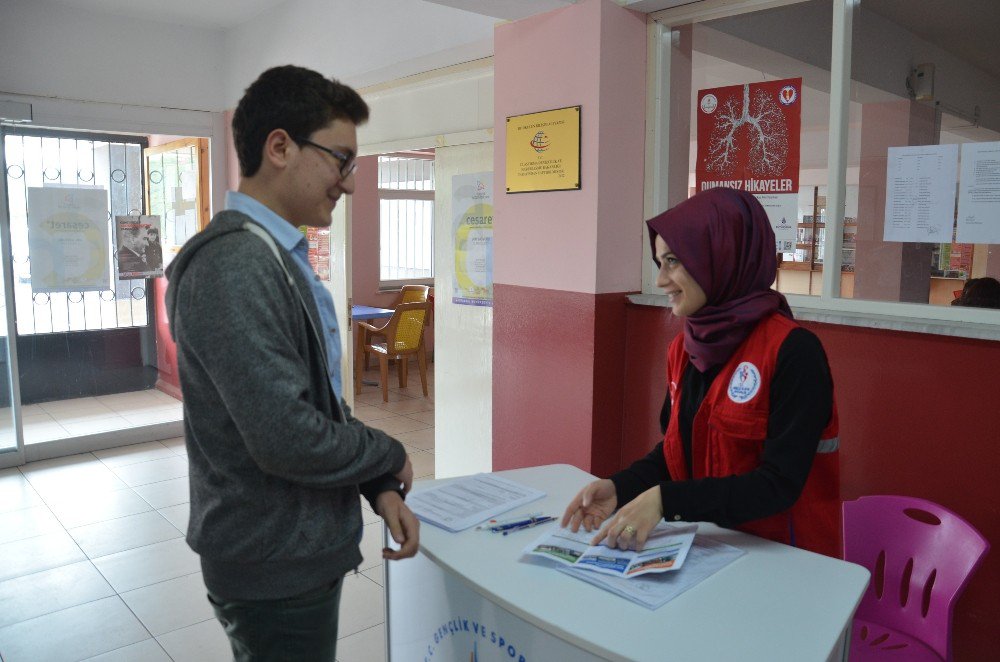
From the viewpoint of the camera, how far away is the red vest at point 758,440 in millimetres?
1535

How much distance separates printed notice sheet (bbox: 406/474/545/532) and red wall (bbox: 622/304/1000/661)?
117cm

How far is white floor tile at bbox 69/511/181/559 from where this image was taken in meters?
3.66

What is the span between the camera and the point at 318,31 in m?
4.52

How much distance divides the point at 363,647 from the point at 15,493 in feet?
9.50

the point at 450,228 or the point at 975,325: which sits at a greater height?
the point at 450,228

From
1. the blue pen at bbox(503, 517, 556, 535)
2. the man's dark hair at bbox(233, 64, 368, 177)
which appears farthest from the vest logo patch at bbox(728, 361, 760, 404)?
the man's dark hair at bbox(233, 64, 368, 177)

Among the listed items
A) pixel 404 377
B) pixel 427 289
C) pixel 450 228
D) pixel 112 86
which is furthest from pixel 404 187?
pixel 450 228

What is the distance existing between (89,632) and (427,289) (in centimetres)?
517

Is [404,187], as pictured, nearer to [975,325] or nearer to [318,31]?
[318,31]

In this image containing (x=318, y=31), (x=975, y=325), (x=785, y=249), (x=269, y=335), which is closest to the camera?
(x=269, y=335)

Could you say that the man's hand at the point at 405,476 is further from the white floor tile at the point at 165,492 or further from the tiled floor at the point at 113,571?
the white floor tile at the point at 165,492

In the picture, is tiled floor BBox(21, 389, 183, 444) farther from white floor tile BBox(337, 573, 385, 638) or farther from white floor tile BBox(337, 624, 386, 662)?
white floor tile BBox(337, 624, 386, 662)

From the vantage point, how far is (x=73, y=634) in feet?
9.32

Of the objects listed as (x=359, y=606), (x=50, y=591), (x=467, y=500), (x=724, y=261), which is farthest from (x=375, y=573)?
(x=724, y=261)
